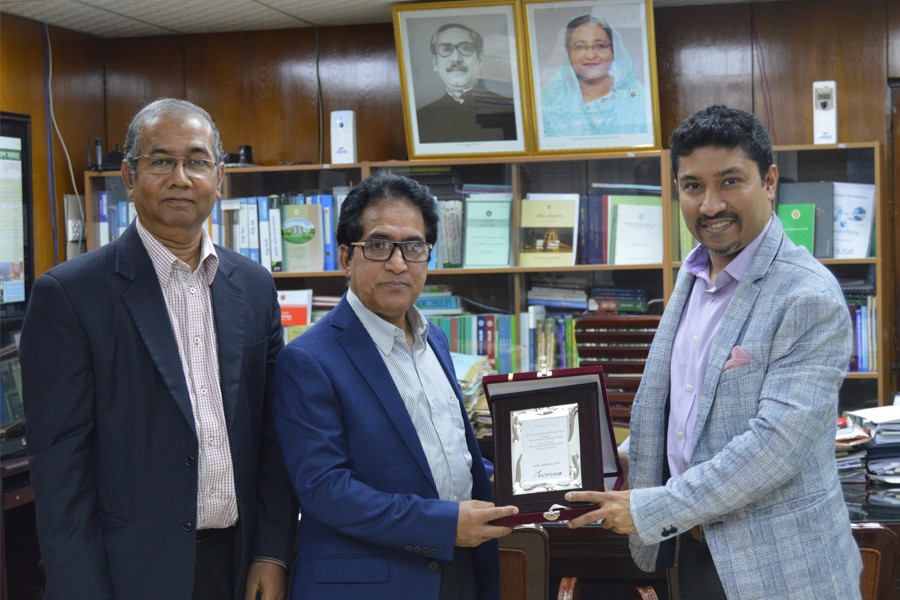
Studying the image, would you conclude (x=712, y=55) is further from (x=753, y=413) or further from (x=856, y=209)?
(x=753, y=413)

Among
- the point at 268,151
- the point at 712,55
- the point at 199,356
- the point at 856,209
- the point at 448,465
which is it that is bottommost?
the point at 448,465

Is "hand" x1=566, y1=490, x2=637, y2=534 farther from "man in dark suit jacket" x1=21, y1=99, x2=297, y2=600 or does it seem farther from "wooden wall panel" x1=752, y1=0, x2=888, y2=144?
"wooden wall panel" x1=752, y1=0, x2=888, y2=144

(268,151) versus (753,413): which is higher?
(268,151)

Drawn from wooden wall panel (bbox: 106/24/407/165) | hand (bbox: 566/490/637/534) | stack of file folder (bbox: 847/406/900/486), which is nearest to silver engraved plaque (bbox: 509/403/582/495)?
hand (bbox: 566/490/637/534)

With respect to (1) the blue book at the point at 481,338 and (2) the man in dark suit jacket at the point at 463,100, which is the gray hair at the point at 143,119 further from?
(1) the blue book at the point at 481,338

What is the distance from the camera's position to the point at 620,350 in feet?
10.1

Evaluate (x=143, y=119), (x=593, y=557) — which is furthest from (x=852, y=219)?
(x=143, y=119)

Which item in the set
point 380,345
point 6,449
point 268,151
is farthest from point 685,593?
point 268,151

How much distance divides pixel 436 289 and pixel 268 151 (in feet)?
3.97

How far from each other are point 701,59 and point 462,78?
1.19 m

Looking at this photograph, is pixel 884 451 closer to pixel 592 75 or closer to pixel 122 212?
pixel 592 75

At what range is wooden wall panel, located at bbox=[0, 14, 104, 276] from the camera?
464 cm

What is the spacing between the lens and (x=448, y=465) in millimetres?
1964

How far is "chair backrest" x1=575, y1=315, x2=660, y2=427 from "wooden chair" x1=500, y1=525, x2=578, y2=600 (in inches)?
36.6
